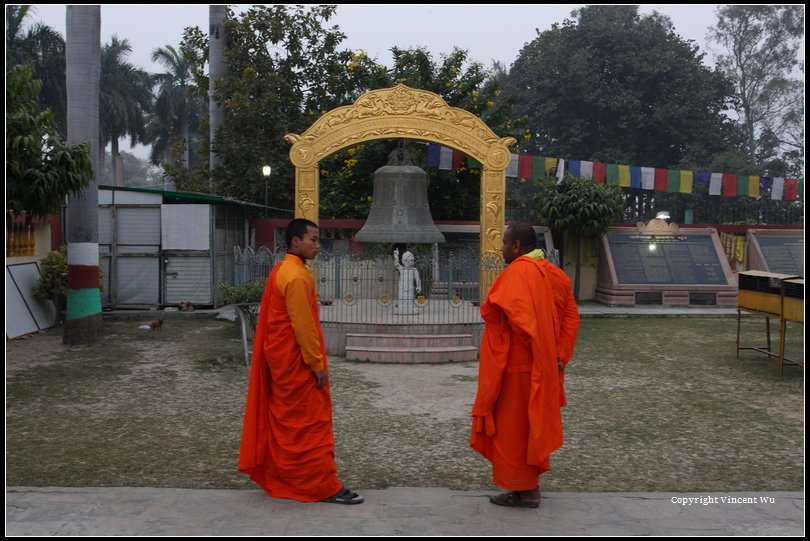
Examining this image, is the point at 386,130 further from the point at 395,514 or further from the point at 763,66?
the point at 763,66

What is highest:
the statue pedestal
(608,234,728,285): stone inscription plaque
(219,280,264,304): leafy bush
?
(608,234,728,285): stone inscription plaque

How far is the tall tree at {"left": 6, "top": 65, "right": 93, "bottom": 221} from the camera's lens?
757 cm

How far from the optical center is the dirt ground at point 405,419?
4.99 meters

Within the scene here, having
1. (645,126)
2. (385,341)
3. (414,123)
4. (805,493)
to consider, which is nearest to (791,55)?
(645,126)

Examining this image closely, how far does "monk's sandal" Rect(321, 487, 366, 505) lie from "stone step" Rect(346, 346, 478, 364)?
4.99 meters

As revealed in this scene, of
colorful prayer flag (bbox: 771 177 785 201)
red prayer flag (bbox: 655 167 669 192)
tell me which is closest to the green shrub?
red prayer flag (bbox: 655 167 669 192)

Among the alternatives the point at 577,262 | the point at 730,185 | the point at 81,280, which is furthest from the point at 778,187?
the point at 81,280

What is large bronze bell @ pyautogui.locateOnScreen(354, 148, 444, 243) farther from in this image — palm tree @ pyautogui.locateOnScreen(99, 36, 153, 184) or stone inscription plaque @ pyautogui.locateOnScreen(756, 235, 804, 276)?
palm tree @ pyautogui.locateOnScreen(99, 36, 153, 184)

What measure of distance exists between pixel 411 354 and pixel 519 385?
5093 millimetres

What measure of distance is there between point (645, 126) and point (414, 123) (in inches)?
865

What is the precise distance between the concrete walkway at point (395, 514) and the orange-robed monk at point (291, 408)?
13 cm

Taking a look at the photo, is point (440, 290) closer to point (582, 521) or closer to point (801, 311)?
point (801, 311)

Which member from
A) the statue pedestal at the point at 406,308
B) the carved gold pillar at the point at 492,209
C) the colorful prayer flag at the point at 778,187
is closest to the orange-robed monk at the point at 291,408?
the statue pedestal at the point at 406,308

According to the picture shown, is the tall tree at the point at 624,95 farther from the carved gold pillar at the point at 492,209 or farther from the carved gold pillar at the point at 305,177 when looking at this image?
the carved gold pillar at the point at 305,177
